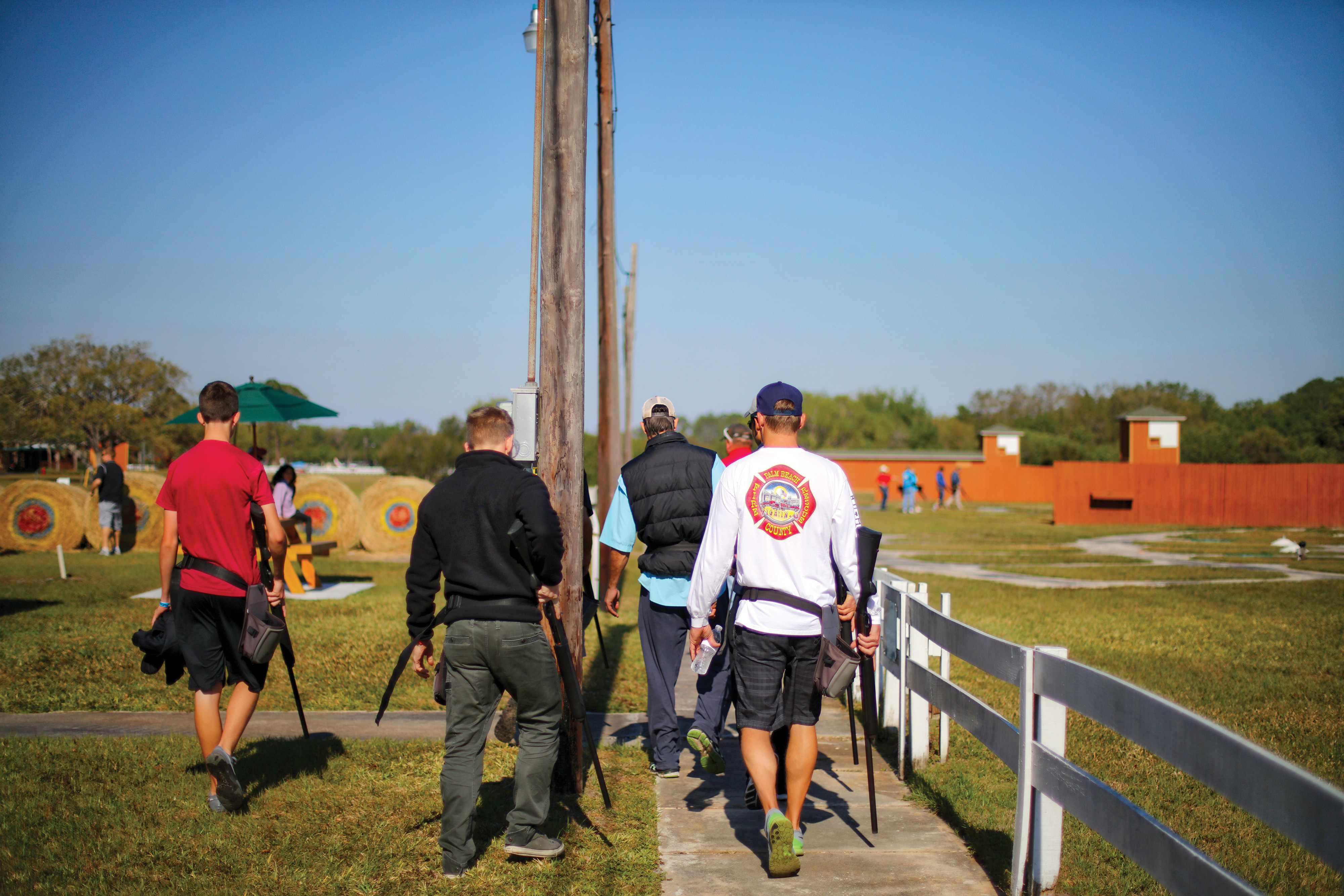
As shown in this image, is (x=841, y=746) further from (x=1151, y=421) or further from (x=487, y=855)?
(x=1151, y=421)

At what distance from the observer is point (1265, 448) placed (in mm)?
54438

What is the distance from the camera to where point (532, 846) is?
4402 mm

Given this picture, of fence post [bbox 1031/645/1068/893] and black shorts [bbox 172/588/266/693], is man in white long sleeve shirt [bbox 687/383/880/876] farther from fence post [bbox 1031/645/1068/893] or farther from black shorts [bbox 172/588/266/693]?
black shorts [bbox 172/588/266/693]

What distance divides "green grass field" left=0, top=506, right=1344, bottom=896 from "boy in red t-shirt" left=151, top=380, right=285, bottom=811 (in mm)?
393

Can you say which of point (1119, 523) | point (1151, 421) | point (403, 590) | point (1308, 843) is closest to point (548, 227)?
point (1308, 843)

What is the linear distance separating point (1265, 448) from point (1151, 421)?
20210mm

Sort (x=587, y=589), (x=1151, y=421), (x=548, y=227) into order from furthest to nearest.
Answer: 1. (x=1151, y=421)
2. (x=587, y=589)
3. (x=548, y=227)

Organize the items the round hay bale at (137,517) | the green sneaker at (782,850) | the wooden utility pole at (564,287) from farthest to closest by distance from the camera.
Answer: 1. the round hay bale at (137,517)
2. the wooden utility pole at (564,287)
3. the green sneaker at (782,850)

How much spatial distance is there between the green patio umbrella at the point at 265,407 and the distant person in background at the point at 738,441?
6.59 metres

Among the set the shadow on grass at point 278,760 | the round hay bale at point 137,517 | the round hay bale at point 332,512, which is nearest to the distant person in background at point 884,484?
the round hay bale at point 332,512

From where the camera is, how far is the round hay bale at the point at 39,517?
20.5 m

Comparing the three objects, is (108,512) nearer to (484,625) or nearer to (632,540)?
(632,540)

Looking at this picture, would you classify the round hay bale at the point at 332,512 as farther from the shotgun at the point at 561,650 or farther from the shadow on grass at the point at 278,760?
the shotgun at the point at 561,650

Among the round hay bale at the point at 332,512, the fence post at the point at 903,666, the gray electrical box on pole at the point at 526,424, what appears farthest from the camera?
the round hay bale at the point at 332,512
